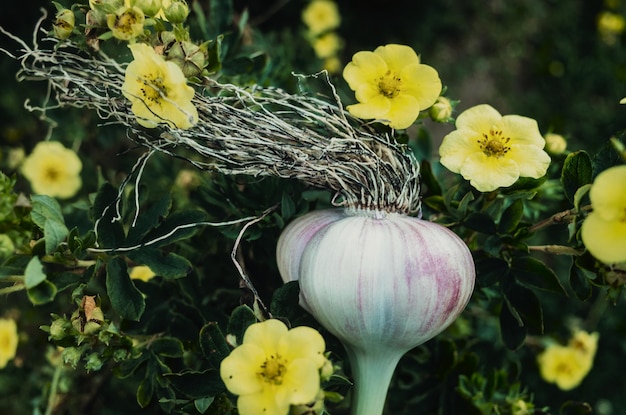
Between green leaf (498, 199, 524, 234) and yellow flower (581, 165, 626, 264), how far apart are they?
196 millimetres

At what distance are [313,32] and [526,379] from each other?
108 centimetres

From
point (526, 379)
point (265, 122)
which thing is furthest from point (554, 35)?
point (265, 122)

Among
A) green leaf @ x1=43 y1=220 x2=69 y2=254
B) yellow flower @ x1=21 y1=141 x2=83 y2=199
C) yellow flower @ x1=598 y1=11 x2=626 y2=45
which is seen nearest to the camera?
green leaf @ x1=43 y1=220 x2=69 y2=254

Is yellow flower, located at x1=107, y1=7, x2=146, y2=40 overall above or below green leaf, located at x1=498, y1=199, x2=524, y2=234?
above

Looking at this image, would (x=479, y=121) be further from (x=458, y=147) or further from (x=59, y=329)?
(x=59, y=329)

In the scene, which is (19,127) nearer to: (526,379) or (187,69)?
(187,69)

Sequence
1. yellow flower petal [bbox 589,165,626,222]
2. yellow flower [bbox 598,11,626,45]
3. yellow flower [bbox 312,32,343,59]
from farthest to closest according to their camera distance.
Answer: yellow flower [bbox 598,11,626,45] < yellow flower [bbox 312,32,343,59] < yellow flower petal [bbox 589,165,626,222]

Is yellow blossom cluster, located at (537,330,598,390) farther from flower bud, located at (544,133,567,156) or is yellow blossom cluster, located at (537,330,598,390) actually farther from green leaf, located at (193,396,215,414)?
green leaf, located at (193,396,215,414)

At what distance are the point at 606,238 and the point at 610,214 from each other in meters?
0.02

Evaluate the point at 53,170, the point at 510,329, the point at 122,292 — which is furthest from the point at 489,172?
the point at 53,170

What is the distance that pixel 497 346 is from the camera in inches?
50.8

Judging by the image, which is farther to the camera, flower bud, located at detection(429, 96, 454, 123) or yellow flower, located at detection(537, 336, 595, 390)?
yellow flower, located at detection(537, 336, 595, 390)

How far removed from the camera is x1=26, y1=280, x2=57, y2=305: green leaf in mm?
674

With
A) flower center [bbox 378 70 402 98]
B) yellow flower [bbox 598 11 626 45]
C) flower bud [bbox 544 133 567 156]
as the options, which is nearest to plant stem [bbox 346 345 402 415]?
flower center [bbox 378 70 402 98]
